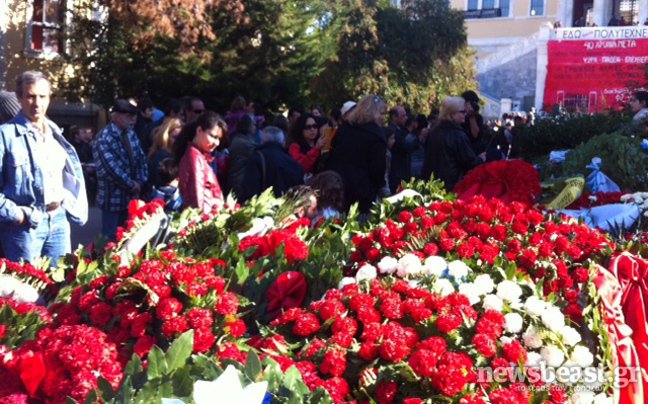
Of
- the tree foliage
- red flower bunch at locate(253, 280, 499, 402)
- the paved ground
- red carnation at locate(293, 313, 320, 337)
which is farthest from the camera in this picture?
the tree foliage

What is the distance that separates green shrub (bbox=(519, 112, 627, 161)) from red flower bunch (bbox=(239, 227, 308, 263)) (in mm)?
6032

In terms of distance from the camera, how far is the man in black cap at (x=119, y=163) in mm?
7191

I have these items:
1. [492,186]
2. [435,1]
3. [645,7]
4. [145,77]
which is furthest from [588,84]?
[492,186]

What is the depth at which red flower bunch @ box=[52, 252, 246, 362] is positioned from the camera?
8.98 feet

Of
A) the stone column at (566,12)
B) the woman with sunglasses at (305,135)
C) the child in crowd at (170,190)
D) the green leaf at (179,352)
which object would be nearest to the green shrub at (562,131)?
the woman with sunglasses at (305,135)

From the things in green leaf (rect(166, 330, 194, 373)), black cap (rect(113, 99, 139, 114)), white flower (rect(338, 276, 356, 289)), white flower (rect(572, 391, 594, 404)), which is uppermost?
black cap (rect(113, 99, 139, 114))

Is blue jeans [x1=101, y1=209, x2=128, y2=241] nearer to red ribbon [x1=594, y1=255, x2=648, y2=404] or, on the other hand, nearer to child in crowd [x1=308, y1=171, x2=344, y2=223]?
child in crowd [x1=308, y1=171, x2=344, y2=223]

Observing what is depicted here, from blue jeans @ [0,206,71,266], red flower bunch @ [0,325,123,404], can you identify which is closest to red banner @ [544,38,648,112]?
blue jeans @ [0,206,71,266]

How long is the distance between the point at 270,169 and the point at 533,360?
14.1 ft

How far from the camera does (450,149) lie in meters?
8.14

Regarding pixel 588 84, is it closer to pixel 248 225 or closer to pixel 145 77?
pixel 145 77

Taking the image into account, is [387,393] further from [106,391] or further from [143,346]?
[106,391]

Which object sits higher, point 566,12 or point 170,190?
point 566,12

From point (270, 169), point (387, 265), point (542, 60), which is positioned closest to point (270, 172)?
point (270, 169)
